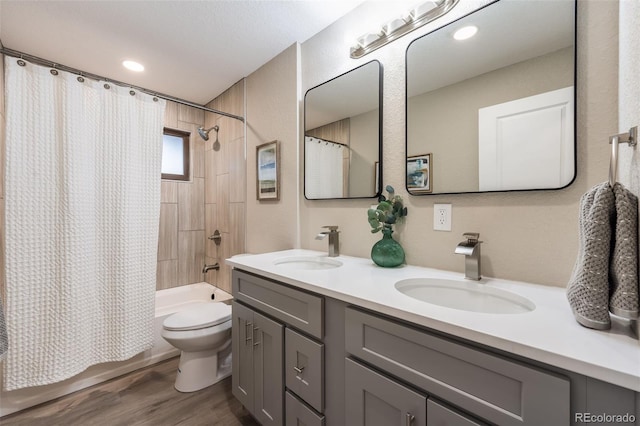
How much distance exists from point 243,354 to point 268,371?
0.84 ft

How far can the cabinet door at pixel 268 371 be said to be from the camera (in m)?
1.20

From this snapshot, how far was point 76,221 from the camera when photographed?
1.70 m

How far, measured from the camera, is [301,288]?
1105 millimetres

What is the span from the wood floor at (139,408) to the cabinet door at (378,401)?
974 mm

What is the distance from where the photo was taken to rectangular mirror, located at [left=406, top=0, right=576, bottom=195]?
37.3 inches

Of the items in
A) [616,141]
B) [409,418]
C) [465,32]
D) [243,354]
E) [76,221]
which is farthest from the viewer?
[76,221]

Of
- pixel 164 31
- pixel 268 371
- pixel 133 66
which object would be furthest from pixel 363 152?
pixel 133 66

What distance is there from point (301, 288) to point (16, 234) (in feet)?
5.64

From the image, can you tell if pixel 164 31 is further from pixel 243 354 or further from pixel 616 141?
pixel 616 141

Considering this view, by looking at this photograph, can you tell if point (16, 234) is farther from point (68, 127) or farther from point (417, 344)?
point (417, 344)

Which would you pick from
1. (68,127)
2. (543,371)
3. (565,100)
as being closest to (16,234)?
(68,127)

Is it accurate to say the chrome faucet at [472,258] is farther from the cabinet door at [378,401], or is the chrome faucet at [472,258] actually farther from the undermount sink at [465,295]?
the cabinet door at [378,401]

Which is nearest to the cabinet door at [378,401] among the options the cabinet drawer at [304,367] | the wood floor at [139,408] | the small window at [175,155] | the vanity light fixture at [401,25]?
the cabinet drawer at [304,367]

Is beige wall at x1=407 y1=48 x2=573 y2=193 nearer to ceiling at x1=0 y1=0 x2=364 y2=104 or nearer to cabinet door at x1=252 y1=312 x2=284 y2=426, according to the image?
ceiling at x1=0 y1=0 x2=364 y2=104
